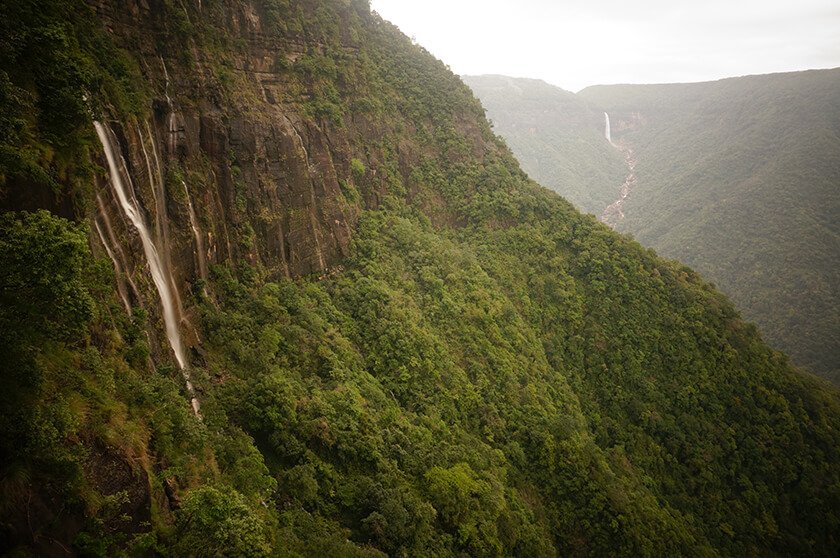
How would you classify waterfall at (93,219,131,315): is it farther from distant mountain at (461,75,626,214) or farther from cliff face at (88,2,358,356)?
distant mountain at (461,75,626,214)

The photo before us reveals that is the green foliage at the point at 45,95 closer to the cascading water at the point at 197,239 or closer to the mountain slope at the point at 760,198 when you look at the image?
the cascading water at the point at 197,239

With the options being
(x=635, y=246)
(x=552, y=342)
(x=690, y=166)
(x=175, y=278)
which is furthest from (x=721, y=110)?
(x=175, y=278)

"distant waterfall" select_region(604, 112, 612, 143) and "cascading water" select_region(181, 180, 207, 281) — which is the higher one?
"distant waterfall" select_region(604, 112, 612, 143)

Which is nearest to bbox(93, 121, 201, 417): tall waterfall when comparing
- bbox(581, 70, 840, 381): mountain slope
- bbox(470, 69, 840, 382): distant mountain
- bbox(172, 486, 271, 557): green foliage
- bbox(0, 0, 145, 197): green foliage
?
bbox(0, 0, 145, 197): green foliage

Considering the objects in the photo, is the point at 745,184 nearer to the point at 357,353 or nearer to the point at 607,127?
the point at 607,127

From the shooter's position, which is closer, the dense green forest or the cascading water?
the dense green forest

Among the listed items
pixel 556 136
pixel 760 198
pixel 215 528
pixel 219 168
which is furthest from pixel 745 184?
pixel 215 528
